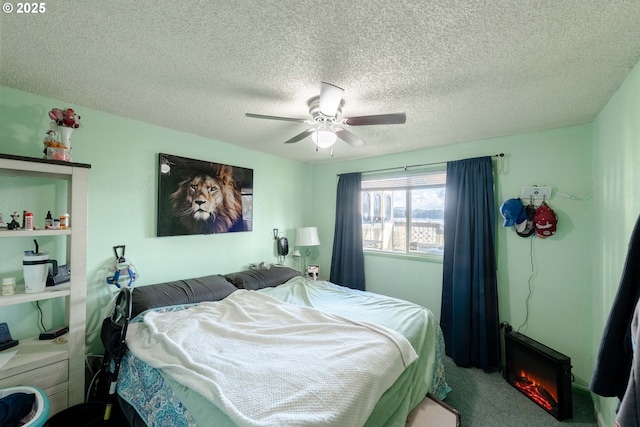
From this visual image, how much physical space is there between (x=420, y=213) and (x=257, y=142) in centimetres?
234

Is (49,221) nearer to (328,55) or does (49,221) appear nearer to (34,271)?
(34,271)

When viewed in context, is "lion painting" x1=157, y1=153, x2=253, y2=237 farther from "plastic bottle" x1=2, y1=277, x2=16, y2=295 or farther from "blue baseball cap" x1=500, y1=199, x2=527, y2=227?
"blue baseball cap" x1=500, y1=199, x2=527, y2=227

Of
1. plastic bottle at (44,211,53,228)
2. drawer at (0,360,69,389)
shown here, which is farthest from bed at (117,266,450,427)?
plastic bottle at (44,211,53,228)

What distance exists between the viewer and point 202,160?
2.84 meters

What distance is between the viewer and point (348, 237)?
12.3ft

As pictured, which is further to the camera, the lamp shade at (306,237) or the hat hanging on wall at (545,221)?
the lamp shade at (306,237)

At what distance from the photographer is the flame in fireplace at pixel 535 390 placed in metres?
2.04

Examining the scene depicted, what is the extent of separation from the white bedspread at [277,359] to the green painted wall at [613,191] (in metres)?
1.56

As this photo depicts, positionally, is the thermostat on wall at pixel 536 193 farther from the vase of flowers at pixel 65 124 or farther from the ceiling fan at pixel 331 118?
the vase of flowers at pixel 65 124

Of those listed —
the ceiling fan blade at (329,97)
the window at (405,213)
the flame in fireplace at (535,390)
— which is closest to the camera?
the ceiling fan blade at (329,97)

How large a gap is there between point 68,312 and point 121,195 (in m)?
1.04

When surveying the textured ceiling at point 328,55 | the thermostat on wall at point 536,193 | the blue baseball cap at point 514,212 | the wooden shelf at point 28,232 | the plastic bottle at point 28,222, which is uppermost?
the textured ceiling at point 328,55

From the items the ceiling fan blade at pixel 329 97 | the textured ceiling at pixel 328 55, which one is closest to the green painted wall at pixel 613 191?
the textured ceiling at pixel 328 55

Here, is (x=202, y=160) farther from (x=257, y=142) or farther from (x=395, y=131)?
(x=395, y=131)
